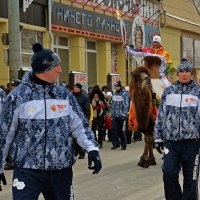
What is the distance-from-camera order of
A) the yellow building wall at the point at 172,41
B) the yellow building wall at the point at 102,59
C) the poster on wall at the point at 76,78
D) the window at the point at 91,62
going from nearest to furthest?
the poster on wall at the point at 76,78 → the window at the point at 91,62 → the yellow building wall at the point at 102,59 → the yellow building wall at the point at 172,41

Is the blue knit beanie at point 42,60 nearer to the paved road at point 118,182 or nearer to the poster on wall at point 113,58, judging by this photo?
the paved road at point 118,182

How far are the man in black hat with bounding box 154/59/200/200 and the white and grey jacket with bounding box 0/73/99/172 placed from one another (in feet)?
6.76

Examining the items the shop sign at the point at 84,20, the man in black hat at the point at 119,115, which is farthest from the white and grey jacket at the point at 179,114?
the shop sign at the point at 84,20

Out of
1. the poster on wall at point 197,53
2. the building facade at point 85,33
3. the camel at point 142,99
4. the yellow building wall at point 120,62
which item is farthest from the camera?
the poster on wall at point 197,53

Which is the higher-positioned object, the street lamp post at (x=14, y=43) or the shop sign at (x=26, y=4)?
the shop sign at (x=26, y=4)

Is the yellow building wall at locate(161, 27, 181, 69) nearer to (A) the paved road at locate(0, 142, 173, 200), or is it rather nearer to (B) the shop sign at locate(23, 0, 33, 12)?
(B) the shop sign at locate(23, 0, 33, 12)

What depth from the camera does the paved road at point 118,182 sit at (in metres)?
Answer: 9.04

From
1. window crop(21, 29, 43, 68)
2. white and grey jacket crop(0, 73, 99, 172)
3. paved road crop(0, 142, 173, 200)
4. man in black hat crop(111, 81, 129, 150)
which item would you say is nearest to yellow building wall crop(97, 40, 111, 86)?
window crop(21, 29, 43, 68)

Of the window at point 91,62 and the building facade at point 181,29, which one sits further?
the building facade at point 181,29

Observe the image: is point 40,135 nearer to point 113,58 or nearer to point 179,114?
point 179,114

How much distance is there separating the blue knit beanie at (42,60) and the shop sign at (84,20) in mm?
20290

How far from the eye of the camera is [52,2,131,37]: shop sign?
25828 millimetres

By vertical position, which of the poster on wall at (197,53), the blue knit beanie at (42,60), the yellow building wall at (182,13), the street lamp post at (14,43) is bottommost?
the blue knit beanie at (42,60)

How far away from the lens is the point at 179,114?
23.4 feet
